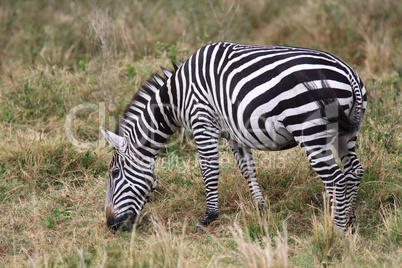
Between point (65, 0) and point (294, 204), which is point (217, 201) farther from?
point (65, 0)

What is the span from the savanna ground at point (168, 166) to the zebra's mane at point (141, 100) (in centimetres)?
95

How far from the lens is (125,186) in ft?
14.9

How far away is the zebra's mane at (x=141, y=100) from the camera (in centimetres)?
480

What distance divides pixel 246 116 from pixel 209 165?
0.87 m

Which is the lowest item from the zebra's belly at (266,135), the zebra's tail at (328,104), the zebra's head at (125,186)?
the zebra's head at (125,186)

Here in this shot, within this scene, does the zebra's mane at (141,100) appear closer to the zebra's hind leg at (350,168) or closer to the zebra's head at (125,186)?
the zebra's head at (125,186)

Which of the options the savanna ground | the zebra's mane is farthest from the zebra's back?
the savanna ground

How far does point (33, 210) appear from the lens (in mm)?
4914

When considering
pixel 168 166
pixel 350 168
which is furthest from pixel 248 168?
pixel 168 166

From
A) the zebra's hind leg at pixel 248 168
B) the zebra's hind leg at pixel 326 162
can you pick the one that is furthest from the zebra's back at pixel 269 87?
the zebra's hind leg at pixel 248 168

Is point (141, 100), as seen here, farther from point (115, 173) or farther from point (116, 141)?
point (115, 173)

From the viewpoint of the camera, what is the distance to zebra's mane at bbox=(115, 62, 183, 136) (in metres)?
4.80

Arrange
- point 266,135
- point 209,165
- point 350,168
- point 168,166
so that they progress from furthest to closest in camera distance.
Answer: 1. point 168,166
2. point 209,165
3. point 350,168
4. point 266,135

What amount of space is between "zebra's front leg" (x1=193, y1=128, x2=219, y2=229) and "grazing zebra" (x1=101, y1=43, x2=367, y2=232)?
0.04ft
